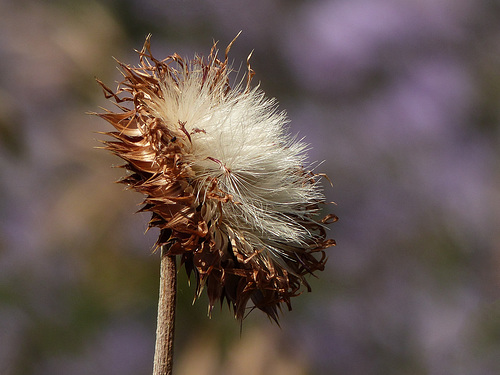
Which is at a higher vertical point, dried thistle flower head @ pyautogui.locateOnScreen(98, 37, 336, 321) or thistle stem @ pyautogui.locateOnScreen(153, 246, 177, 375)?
dried thistle flower head @ pyautogui.locateOnScreen(98, 37, 336, 321)

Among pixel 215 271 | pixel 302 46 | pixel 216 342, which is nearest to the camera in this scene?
pixel 215 271

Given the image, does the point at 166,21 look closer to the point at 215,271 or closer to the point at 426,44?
the point at 426,44

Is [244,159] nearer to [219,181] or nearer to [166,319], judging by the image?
[219,181]

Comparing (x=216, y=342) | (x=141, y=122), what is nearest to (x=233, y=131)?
(x=141, y=122)

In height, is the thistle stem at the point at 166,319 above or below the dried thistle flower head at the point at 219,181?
below

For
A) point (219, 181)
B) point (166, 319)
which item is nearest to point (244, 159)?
point (219, 181)

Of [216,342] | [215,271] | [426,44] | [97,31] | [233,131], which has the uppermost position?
[426,44]

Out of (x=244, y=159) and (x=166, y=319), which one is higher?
(x=244, y=159)

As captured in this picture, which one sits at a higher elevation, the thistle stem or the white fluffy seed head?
the white fluffy seed head
